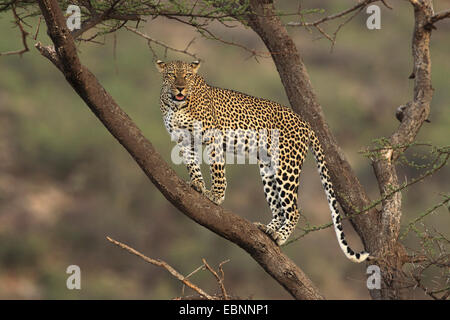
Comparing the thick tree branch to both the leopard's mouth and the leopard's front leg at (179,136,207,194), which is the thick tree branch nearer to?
the leopard's front leg at (179,136,207,194)

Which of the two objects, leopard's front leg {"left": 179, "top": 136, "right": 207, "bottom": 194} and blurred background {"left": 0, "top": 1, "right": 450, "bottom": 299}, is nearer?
leopard's front leg {"left": 179, "top": 136, "right": 207, "bottom": 194}

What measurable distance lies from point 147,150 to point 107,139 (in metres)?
15.4

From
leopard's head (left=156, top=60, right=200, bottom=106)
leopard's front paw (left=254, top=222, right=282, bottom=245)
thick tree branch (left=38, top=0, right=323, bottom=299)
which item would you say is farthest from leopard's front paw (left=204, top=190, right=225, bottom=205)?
leopard's head (left=156, top=60, right=200, bottom=106)

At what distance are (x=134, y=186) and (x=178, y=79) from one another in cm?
1338

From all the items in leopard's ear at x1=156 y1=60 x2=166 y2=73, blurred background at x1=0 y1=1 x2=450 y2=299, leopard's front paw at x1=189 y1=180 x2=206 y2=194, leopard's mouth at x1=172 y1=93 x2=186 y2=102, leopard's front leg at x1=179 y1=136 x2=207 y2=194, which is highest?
blurred background at x1=0 y1=1 x2=450 y2=299

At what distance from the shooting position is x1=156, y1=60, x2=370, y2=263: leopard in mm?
6652

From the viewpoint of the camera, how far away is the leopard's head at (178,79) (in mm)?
6582

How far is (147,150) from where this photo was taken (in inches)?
239

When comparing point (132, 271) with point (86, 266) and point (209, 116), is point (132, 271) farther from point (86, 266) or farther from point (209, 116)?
point (209, 116)

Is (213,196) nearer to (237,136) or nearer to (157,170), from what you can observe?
(237,136)

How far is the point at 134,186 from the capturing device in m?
19.8

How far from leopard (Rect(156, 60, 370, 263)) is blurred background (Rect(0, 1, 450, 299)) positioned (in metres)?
5.44

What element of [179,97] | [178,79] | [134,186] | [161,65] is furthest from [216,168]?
[134,186]
